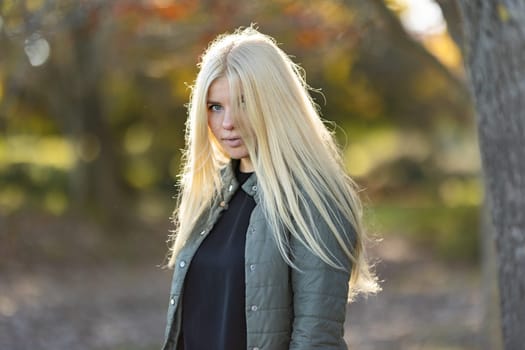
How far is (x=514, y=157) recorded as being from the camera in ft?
13.7

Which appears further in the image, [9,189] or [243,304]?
[9,189]

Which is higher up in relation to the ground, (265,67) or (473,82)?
(473,82)

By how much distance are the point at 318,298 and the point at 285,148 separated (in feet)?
1.68

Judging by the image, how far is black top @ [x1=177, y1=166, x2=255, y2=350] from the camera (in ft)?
10.6

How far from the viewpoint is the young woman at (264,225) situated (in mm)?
3086

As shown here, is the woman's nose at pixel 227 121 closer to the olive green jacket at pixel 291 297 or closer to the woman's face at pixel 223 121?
the woman's face at pixel 223 121

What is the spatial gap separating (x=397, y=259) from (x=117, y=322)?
6.83 meters

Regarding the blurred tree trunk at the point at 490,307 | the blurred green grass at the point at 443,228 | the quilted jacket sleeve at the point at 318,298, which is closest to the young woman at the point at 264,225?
the quilted jacket sleeve at the point at 318,298

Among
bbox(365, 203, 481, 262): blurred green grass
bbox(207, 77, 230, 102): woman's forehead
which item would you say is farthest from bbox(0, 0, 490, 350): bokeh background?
bbox(207, 77, 230, 102): woman's forehead

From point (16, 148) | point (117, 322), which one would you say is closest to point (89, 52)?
point (117, 322)

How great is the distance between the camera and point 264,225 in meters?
3.19

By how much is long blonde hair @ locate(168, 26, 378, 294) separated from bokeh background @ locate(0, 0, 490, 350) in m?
0.59

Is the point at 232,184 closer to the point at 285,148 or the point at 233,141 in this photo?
the point at 233,141

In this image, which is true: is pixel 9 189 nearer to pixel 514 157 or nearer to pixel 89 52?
pixel 89 52
